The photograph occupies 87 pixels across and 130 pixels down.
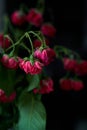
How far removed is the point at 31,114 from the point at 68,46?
2.16 ft

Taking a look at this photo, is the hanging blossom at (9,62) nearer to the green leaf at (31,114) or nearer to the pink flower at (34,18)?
the green leaf at (31,114)

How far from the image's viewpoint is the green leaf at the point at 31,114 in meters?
0.83

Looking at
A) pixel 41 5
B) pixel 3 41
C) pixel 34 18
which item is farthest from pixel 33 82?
pixel 41 5

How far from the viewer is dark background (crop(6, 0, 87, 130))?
4.06ft

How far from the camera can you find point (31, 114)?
84cm

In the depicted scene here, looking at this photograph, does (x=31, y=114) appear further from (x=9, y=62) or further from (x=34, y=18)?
(x=34, y=18)

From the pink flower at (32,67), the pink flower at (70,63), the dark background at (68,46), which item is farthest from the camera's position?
the dark background at (68,46)

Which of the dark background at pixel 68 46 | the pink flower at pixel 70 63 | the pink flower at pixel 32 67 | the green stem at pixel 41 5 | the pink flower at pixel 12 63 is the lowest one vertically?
the dark background at pixel 68 46

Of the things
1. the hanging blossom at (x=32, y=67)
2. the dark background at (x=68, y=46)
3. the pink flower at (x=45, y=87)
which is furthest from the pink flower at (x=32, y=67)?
the dark background at (x=68, y=46)

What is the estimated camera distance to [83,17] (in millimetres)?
1550

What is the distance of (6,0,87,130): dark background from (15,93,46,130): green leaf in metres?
0.27

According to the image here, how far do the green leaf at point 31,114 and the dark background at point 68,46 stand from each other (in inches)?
10.5

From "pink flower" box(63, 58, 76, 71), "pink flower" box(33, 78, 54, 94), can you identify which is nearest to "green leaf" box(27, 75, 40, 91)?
"pink flower" box(33, 78, 54, 94)

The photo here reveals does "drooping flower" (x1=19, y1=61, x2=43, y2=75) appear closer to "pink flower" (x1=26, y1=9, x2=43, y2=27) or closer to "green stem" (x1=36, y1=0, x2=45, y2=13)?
"pink flower" (x1=26, y1=9, x2=43, y2=27)
